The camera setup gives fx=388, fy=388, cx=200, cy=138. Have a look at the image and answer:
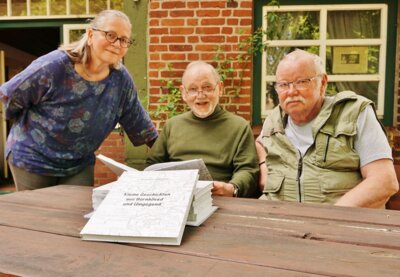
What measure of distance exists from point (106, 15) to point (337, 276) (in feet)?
5.60

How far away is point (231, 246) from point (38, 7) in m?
3.91

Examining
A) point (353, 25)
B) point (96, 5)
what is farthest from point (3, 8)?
point (353, 25)

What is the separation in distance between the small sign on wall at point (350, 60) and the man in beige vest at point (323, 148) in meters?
1.80

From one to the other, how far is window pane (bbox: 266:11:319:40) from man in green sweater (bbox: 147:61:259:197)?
5.45 feet

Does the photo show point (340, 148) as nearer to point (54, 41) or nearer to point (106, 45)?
point (106, 45)

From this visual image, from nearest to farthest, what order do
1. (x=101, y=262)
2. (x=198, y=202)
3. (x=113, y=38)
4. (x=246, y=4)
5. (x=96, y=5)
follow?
(x=101, y=262) < (x=198, y=202) < (x=113, y=38) < (x=246, y=4) < (x=96, y=5)

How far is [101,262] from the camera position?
916 mm

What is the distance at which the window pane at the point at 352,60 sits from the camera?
354 cm

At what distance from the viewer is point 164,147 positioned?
226cm

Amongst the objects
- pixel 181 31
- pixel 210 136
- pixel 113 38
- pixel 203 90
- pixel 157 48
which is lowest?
pixel 210 136

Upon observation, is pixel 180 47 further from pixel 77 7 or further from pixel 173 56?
pixel 77 7

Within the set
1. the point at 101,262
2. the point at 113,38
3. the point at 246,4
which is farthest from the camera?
the point at 246,4

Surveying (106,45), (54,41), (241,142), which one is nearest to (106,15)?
(106,45)

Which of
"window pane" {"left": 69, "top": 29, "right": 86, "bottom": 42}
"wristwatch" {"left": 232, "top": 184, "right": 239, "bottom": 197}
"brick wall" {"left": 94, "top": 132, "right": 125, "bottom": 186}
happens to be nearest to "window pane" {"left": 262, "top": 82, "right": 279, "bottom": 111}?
"brick wall" {"left": 94, "top": 132, "right": 125, "bottom": 186}
